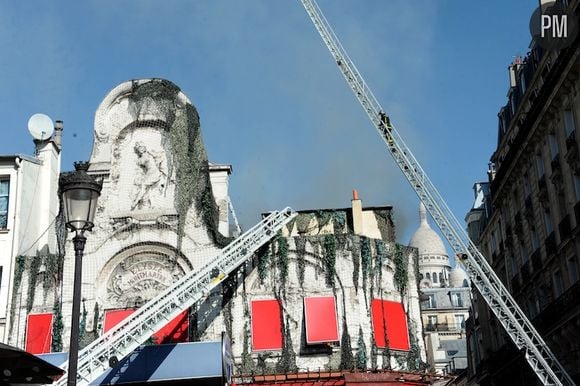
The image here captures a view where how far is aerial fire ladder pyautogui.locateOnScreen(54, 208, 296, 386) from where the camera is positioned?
30.6 metres

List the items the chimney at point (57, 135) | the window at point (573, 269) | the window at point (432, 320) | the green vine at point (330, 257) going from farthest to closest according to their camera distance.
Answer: the window at point (432, 320) → the chimney at point (57, 135) → the green vine at point (330, 257) → the window at point (573, 269)

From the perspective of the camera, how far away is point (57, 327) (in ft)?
126

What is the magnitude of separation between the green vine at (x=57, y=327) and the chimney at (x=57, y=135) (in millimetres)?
9766

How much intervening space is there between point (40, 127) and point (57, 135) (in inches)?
110

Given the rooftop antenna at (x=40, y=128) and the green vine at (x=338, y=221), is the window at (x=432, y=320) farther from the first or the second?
the rooftop antenna at (x=40, y=128)

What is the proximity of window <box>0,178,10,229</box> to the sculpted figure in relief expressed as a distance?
251 inches

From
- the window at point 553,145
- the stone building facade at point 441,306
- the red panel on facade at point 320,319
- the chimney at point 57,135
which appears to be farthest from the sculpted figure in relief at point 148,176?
the window at point 553,145

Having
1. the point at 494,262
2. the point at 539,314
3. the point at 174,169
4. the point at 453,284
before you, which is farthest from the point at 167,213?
the point at 453,284

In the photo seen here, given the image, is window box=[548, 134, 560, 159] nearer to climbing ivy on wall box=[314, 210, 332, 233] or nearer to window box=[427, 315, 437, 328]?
climbing ivy on wall box=[314, 210, 332, 233]

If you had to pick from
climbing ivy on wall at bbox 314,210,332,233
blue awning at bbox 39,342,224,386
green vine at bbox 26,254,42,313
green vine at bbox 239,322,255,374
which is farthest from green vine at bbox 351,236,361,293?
green vine at bbox 26,254,42,313

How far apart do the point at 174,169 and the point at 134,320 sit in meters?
10.7

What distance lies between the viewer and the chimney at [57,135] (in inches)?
1751

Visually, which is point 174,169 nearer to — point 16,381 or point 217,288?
point 217,288

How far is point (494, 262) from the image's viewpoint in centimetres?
5353
